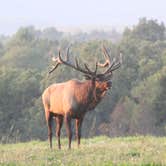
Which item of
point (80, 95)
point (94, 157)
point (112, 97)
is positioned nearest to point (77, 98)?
point (80, 95)

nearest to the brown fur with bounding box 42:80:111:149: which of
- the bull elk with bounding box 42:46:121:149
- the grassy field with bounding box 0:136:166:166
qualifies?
the bull elk with bounding box 42:46:121:149

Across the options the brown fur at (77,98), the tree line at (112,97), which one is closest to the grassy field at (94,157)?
the brown fur at (77,98)

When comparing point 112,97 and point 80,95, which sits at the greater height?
point 80,95

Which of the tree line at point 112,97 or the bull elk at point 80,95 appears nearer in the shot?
the bull elk at point 80,95

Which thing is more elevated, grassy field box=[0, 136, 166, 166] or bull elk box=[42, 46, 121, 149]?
bull elk box=[42, 46, 121, 149]

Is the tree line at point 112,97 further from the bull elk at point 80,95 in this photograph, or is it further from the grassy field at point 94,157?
the grassy field at point 94,157

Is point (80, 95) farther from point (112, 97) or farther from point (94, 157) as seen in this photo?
point (112, 97)

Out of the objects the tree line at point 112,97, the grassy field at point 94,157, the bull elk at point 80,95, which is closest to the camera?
the grassy field at point 94,157

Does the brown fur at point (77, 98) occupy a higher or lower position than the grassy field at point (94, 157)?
higher

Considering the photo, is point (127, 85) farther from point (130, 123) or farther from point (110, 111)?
point (130, 123)

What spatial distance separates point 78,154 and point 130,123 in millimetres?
29206

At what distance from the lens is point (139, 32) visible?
232 feet

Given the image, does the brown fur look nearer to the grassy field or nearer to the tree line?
the grassy field

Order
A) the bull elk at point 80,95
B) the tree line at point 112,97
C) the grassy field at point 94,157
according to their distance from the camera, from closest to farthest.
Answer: the grassy field at point 94,157 → the bull elk at point 80,95 → the tree line at point 112,97
